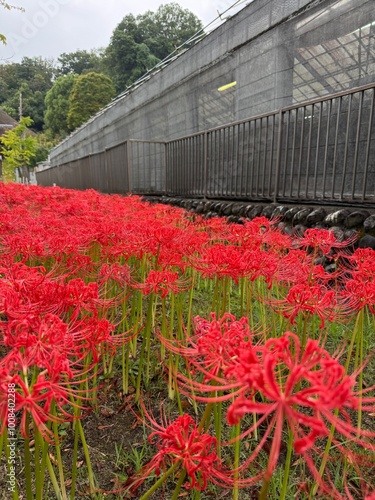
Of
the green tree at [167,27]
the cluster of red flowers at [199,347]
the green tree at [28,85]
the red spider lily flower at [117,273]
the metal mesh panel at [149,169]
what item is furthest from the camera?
the green tree at [28,85]

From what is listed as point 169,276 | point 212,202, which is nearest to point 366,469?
point 169,276

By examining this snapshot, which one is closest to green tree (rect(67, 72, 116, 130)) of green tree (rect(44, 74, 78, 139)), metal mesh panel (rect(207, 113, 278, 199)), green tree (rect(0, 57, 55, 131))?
green tree (rect(44, 74, 78, 139))

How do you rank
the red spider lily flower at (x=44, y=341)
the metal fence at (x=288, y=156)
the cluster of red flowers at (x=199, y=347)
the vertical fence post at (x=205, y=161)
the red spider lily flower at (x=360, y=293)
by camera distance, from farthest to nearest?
the vertical fence post at (x=205, y=161) < the metal fence at (x=288, y=156) < the red spider lily flower at (x=360, y=293) < the red spider lily flower at (x=44, y=341) < the cluster of red flowers at (x=199, y=347)

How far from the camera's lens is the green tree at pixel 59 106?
146 ft

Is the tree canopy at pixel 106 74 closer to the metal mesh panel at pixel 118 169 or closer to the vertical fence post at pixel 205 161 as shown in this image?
the metal mesh panel at pixel 118 169

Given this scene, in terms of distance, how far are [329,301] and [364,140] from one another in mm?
3873

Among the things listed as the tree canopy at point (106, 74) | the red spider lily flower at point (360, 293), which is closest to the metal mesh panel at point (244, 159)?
the red spider lily flower at point (360, 293)

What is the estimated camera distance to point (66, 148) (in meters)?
32.1

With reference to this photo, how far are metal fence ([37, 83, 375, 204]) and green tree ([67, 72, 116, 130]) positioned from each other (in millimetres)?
31659

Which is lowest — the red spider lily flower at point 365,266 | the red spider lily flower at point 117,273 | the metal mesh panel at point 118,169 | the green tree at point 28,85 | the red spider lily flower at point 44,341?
the red spider lily flower at point 117,273

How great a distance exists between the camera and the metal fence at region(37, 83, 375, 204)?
4242mm

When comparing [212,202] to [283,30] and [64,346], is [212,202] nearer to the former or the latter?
[283,30]

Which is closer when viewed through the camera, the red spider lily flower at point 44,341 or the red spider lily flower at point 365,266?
the red spider lily flower at point 44,341

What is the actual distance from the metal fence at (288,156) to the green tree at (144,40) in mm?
32638
